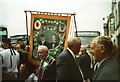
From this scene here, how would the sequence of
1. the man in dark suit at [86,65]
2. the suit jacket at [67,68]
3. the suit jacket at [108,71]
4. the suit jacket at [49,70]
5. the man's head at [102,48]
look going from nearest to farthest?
1. the suit jacket at [108,71]
2. the man's head at [102,48]
3. the suit jacket at [67,68]
4. the suit jacket at [49,70]
5. the man in dark suit at [86,65]

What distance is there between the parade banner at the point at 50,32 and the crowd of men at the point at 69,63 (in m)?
0.36

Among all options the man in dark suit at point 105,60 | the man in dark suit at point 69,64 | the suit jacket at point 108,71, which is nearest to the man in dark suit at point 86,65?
the man in dark suit at point 69,64

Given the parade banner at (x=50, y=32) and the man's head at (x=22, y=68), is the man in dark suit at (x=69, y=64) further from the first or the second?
the parade banner at (x=50, y=32)

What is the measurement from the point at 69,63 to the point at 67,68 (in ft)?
→ 0.21

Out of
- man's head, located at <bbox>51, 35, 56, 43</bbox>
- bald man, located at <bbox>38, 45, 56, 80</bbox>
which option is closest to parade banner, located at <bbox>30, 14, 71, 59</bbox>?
man's head, located at <bbox>51, 35, 56, 43</bbox>

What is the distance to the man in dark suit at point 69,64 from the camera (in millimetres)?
2770

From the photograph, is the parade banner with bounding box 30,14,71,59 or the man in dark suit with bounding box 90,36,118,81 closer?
the man in dark suit with bounding box 90,36,118,81

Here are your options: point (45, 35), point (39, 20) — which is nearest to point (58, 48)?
point (45, 35)

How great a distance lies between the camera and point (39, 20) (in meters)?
4.82

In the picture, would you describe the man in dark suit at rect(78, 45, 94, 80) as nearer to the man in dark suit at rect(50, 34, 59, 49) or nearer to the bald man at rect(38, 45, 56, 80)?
the bald man at rect(38, 45, 56, 80)

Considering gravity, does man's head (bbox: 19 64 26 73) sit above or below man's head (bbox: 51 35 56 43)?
below

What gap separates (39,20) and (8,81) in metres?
1.35

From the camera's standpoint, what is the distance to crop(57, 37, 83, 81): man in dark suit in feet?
9.09

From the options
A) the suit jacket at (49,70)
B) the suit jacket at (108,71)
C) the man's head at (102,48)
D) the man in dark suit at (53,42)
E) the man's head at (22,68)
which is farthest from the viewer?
the man in dark suit at (53,42)
